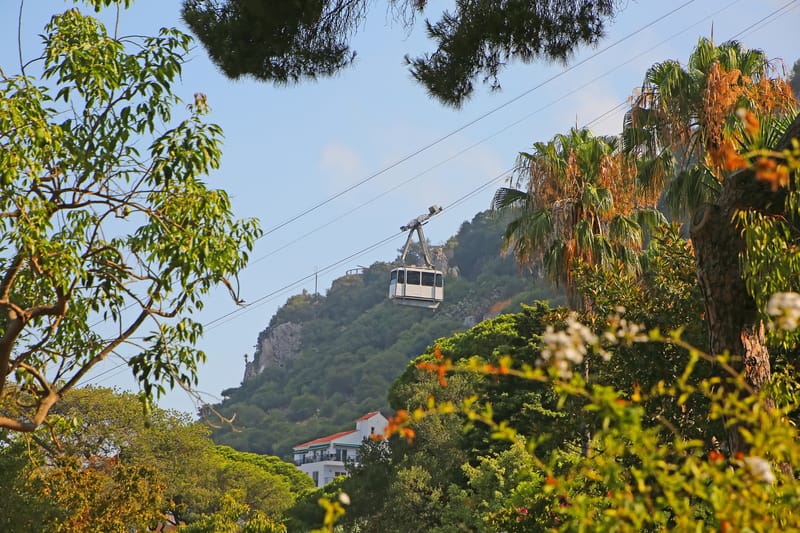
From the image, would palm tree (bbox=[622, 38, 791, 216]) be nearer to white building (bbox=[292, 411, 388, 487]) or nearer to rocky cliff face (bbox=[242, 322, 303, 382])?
white building (bbox=[292, 411, 388, 487])

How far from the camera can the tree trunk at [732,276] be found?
8.42 m

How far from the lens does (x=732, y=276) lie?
8.61 meters

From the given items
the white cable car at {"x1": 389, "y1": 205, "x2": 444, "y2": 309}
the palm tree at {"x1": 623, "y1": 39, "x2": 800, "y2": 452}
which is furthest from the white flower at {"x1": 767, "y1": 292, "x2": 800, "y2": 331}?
the white cable car at {"x1": 389, "y1": 205, "x2": 444, "y2": 309}

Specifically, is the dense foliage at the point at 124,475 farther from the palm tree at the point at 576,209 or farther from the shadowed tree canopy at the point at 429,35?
the palm tree at the point at 576,209

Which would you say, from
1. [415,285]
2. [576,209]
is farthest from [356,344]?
[576,209]

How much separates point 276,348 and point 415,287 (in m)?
103

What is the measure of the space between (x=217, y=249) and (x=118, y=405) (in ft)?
138

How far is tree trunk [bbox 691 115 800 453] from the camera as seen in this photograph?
8.42m

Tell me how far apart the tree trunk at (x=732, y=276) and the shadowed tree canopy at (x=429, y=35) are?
3748 mm

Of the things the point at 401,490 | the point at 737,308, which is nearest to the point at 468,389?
the point at 401,490

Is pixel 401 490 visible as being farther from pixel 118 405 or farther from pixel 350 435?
pixel 350 435

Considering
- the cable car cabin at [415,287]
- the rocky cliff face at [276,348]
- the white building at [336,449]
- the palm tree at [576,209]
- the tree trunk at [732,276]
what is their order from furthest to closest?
the rocky cliff face at [276,348]
the white building at [336,449]
the cable car cabin at [415,287]
the palm tree at [576,209]
the tree trunk at [732,276]

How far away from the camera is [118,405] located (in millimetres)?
48438

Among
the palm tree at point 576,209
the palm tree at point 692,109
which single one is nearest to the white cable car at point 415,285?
the palm tree at point 576,209
